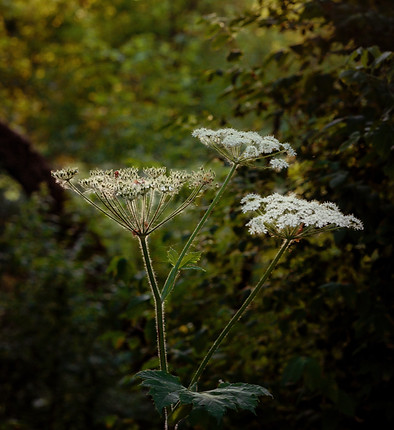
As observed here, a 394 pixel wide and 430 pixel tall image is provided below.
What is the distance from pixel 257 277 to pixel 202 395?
6.45 feet

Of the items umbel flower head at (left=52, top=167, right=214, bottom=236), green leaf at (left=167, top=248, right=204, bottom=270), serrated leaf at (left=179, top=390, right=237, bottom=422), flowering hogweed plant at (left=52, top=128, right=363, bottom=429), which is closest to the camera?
serrated leaf at (left=179, top=390, right=237, bottom=422)

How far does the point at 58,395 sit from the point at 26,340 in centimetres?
61

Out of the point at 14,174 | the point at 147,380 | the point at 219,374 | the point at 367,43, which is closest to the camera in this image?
the point at 147,380

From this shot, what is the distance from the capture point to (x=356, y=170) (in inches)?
114

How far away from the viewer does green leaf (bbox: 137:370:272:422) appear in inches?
57.2

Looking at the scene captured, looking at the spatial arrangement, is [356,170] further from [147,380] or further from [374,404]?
[147,380]

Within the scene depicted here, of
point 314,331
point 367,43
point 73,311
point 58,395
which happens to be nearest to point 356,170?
point 367,43

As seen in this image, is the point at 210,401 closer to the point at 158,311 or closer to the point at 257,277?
the point at 158,311

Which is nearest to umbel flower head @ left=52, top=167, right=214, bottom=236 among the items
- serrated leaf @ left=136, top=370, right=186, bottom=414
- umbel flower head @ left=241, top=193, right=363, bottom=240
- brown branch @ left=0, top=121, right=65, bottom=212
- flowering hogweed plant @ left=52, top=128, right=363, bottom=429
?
flowering hogweed plant @ left=52, top=128, right=363, bottom=429

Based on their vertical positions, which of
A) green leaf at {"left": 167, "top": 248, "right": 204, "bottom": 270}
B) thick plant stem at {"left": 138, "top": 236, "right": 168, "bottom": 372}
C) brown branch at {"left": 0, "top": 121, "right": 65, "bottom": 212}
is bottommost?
thick plant stem at {"left": 138, "top": 236, "right": 168, "bottom": 372}

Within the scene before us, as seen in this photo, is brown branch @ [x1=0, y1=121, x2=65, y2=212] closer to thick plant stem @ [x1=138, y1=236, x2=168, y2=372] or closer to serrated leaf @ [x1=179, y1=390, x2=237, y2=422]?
thick plant stem @ [x1=138, y1=236, x2=168, y2=372]

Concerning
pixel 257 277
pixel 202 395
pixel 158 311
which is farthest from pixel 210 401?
pixel 257 277

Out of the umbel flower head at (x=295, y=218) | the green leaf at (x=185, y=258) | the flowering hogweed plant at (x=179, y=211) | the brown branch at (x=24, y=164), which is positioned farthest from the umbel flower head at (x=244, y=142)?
the brown branch at (x=24, y=164)

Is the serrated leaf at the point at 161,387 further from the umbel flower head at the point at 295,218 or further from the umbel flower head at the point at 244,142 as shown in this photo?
the umbel flower head at the point at 244,142
